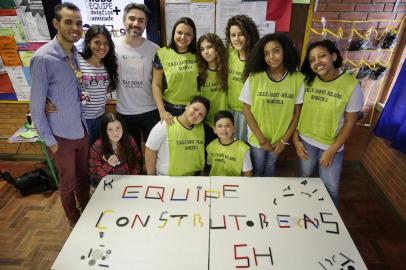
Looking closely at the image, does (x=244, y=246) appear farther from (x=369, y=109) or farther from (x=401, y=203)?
(x=369, y=109)

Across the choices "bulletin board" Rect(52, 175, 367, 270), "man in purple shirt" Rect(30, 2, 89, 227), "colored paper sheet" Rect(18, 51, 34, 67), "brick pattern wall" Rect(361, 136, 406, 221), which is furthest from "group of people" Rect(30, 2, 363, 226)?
"colored paper sheet" Rect(18, 51, 34, 67)

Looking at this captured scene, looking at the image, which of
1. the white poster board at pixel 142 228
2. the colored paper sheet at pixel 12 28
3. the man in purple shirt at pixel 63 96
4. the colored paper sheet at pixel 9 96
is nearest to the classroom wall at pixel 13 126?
the colored paper sheet at pixel 9 96

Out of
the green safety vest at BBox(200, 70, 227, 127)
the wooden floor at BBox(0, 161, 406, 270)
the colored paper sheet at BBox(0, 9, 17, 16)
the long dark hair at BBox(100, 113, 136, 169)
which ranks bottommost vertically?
the wooden floor at BBox(0, 161, 406, 270)

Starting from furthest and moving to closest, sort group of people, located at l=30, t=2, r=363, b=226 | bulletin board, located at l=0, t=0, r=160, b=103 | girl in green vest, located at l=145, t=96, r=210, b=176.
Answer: bulletin board, located at l=0, t=0, r=160, b=103, girl in green vest, located at l=145, t=96, r=210, b=176, group of people, located at l=30, t=2, r=363, b=226

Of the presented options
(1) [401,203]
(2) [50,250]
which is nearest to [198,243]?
(2) [50,250]

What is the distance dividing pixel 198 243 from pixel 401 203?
2.26 meters

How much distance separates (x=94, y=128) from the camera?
7.80 ft

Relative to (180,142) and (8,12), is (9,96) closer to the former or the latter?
(8,12)

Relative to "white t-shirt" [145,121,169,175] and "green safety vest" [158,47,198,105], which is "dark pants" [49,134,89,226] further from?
"green safety vest" [158,47,198,105]

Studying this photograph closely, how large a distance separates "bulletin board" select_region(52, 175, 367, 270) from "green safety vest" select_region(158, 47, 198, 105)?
0.78 m

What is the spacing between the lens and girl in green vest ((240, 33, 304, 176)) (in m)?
1.96

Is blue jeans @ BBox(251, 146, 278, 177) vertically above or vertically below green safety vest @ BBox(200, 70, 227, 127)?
below

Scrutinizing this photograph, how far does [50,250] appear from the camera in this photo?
7.55 feet

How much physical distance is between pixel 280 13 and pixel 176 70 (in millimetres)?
1287
